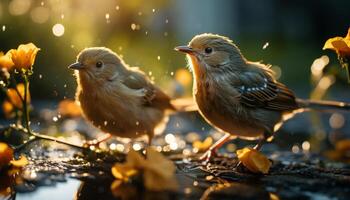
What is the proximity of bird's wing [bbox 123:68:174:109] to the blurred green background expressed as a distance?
26 cm

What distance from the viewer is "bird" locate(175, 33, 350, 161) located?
534cm

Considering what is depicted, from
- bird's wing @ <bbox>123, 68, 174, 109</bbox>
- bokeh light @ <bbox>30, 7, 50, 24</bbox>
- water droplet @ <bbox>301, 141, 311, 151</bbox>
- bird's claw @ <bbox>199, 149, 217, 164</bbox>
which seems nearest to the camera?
bird's claw @ <bbox>199, 149, 217, 164</bbox>

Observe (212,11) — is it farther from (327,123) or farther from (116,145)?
(116,145)

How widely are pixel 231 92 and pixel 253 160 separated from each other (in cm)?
127

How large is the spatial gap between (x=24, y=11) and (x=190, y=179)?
6.71 meters

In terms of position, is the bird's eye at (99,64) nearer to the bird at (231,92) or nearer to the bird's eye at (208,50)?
the bird at (231,92)

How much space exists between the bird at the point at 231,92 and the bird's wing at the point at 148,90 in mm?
630

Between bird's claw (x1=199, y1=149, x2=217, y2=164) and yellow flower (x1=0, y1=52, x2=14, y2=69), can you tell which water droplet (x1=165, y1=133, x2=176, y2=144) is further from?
yellow flower (x1=0, y1=52, x2=14, y2=69)

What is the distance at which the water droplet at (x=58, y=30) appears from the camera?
9472 mm

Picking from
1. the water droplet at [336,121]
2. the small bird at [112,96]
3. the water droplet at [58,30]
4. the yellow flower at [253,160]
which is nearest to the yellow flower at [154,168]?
the yellow flower at [253,160]

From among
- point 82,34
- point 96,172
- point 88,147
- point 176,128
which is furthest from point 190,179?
point 82,34

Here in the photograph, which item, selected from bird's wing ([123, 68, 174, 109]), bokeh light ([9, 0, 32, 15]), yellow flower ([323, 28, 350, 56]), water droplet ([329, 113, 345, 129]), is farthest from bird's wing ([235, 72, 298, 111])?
bokeh light ([9, 0, 32, 15])

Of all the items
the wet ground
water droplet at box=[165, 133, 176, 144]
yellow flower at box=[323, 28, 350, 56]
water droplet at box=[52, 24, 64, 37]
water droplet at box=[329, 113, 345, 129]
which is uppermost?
yellow flower at box=[323, 28, 350, 56]

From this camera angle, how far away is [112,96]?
5.61 m
